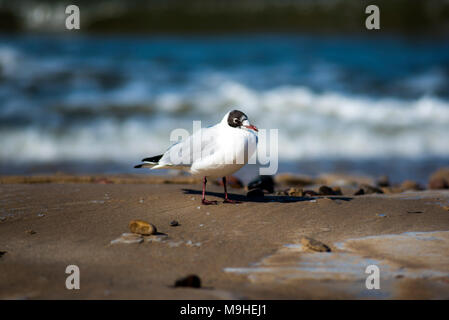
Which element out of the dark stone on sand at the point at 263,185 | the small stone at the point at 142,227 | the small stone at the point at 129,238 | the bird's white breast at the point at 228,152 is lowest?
the small stone at the point at 129,238

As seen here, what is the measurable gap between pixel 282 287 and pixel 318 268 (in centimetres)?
36

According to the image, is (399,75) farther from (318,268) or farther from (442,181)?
(318,268)

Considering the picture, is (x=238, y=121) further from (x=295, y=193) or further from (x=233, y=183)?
(x=233, y=183)

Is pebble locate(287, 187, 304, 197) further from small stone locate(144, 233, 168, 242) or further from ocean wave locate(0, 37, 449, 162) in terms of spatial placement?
ocean wave locate(0, 37, 449, 162)

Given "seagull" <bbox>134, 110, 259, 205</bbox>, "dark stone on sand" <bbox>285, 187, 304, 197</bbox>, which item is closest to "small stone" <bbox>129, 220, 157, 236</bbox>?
"seagull" <bbox>134, 110, 259, 205</bbox>

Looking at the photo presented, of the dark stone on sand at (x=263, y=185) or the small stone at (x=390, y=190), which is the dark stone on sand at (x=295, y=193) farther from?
the small stone at (x=390, y=190)

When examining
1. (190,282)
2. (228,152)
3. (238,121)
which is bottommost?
(190,282)

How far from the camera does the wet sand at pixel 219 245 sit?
10.8ft

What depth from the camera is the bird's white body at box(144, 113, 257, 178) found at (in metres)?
4.63

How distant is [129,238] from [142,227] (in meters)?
0.12

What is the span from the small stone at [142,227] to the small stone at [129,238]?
0.11 ft

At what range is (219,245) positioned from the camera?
3.95 m

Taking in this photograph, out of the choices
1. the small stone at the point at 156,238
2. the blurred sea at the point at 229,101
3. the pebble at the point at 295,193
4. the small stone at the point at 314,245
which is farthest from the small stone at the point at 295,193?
the blurred sea at the point at 229,101

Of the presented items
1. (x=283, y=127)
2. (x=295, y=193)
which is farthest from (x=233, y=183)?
(x=283, y=127)
